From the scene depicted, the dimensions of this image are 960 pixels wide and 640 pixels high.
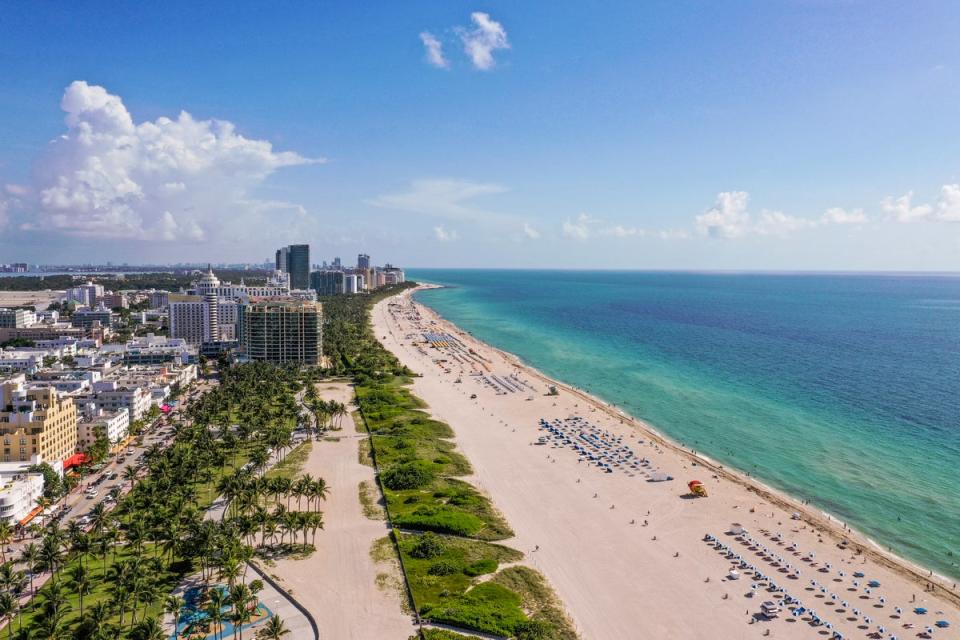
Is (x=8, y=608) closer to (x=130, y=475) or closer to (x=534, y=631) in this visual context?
(x=130, y=475)

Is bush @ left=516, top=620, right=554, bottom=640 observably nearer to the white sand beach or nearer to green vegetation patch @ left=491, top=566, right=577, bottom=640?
green vegetation patch @ left=491, top=566, right=577, bottom=640

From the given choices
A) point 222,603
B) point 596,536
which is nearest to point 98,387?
point 222,603

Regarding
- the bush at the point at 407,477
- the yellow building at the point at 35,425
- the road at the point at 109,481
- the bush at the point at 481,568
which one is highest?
the yellow building at the point at 35,425

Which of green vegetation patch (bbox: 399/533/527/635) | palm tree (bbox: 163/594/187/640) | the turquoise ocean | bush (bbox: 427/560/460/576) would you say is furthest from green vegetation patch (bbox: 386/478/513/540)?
the turquoise ocean

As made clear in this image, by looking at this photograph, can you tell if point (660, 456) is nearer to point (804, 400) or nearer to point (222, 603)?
point (804, 400)

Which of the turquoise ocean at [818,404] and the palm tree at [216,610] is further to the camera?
the turquoise ocean at [818,404]

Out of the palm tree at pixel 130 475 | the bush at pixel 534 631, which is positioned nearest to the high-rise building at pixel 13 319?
the palm tree at pixel 130 475

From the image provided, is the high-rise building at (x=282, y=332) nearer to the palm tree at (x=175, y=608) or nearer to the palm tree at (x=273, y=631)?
the palm tree at (x=175, y=608)
